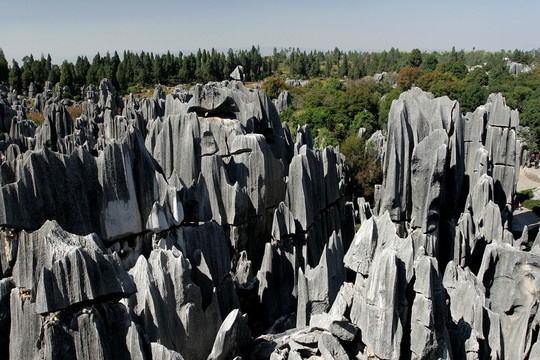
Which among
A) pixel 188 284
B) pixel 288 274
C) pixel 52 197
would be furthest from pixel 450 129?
pixel 52 197

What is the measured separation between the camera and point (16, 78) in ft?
195

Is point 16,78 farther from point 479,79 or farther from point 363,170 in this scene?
point 479,79

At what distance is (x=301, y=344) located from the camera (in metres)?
7.99

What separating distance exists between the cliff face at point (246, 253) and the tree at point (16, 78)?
5166cm

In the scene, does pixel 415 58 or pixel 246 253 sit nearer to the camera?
pixel 246 253

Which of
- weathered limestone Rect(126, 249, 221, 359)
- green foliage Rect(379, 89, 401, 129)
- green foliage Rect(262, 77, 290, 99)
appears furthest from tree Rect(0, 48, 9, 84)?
weathered limestone Rect(126, 249, 221, 359)

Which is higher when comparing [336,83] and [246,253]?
[336,83]

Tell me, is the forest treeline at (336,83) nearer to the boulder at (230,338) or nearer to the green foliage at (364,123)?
the green foliage at (364,123)

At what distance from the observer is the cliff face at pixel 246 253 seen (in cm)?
554

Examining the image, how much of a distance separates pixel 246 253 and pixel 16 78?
60736 mm

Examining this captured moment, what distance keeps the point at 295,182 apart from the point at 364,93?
38.2 meters

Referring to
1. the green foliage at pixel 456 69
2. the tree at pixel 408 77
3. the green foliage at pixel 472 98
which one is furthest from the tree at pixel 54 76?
the green foliage at pixel 456 69

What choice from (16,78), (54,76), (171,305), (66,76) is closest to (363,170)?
(171,305)

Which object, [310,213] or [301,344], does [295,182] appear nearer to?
[310,213]
